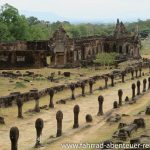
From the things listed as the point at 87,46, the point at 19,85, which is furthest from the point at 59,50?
the point at 19,85

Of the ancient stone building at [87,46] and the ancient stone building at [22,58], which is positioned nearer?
the ancient stone building at [22,58]

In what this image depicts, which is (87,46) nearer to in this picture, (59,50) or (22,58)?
(59,50)

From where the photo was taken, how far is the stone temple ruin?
62438 mm

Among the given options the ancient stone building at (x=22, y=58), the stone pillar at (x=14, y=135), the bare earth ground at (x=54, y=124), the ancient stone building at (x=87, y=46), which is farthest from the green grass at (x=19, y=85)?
the stone pillar at (x=14, y=135)

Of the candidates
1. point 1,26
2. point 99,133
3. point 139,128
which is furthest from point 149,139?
point 1,26

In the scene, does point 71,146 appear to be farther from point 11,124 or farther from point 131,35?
point 131,35

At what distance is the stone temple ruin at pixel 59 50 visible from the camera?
62.4 m

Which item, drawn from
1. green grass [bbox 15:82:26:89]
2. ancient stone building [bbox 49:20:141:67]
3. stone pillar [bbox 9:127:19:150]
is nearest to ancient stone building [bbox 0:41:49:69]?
ancient stone building [bbox 49:20:141:67]

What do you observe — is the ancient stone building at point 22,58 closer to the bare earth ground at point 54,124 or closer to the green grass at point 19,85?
the green grass at point 19,85

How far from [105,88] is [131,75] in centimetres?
1169

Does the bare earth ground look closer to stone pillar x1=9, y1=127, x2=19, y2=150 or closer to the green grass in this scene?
stone pillar x1=9, y1=127, x2=19, y2=150

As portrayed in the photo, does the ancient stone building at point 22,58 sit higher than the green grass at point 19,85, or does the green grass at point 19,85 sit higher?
the ancient stone building at point 22,58

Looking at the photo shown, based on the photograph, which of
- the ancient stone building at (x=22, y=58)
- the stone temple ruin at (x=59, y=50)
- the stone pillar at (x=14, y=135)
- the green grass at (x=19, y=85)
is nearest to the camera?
the stone pillar at (x=14, y=135)

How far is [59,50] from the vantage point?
212ft
